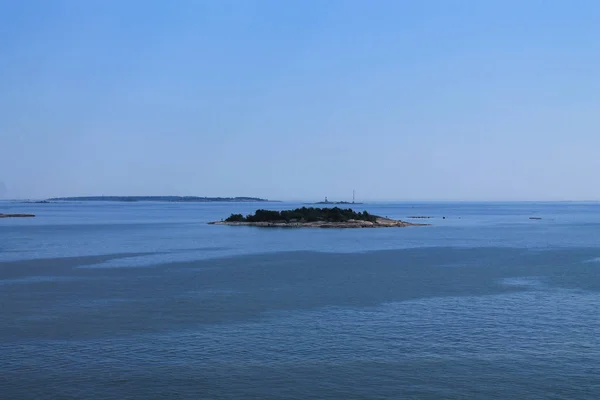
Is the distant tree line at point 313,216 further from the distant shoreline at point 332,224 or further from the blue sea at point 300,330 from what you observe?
the blue sea at point 300,330

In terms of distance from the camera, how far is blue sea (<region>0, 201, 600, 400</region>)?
1933 centimetres

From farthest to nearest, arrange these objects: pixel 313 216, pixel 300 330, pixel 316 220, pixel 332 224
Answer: pixel 313 216 < pixel 316 220 < pixel 332 224 < pixel 300 330

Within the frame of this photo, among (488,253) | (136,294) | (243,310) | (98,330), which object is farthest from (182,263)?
(488,253)

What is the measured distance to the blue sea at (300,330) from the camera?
1933cm

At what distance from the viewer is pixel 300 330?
26312mm

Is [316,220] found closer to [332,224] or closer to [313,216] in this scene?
[313,216]

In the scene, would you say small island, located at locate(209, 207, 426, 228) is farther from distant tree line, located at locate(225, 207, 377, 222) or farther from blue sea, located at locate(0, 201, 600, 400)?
blue sea, located at locate(0, 201, 600, 400)

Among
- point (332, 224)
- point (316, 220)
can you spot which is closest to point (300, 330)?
point (332, 224)

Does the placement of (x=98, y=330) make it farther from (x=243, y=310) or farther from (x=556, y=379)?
(x=556, y=379)

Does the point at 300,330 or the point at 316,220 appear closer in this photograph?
the point at 300,330

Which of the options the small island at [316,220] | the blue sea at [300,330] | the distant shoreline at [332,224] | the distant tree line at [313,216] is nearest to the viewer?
the blue sea at [300,330]

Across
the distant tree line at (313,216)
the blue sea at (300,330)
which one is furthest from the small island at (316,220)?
the blue sea at (300,330)

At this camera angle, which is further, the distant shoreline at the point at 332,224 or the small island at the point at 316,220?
the small island at the point at 316,220

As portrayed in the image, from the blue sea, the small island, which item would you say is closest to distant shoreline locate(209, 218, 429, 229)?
the small island
